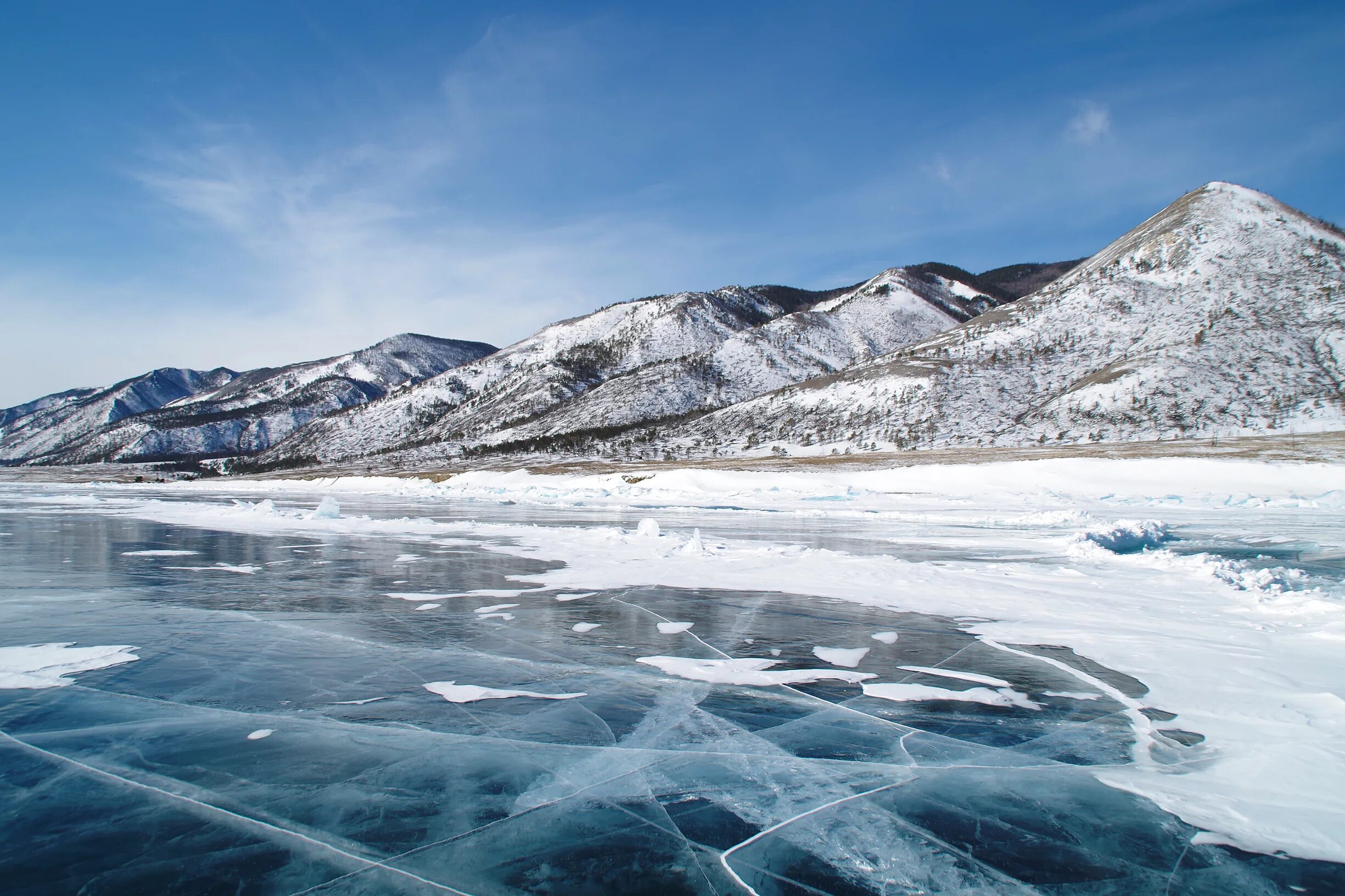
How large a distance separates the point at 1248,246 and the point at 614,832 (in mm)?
140575

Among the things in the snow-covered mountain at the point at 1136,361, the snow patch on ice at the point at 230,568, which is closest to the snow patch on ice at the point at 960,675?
the snow patch on ice at the point at 230,568

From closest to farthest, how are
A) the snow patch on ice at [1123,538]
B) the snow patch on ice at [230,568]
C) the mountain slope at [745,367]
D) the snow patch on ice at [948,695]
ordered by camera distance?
1. the snow patch on ice at [948,695]
2. the snow patch on ice at [230,568]
3. the snow patch on ice at [1123,538]
4. the mountain slope at [745,367]

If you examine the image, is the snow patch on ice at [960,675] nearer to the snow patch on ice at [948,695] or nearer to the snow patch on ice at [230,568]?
the snow patch on ice at [948,695]

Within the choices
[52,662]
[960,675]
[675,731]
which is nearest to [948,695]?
[960,675]

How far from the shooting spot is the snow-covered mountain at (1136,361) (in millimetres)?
75812

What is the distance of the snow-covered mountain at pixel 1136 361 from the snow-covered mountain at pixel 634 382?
27.5 meters

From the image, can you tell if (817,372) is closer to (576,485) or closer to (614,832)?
(576,485)

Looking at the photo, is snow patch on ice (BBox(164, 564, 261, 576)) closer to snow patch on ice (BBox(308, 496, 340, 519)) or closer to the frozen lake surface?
the frozen lake surface

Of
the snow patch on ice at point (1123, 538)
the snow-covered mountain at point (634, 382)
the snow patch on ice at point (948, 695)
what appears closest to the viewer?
the snow patch on ice at point (948, 695)

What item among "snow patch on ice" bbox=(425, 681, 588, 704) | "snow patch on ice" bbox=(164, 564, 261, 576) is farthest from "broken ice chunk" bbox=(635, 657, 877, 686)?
"snow patch on ice" bbox=(164, 564, 261, 576)

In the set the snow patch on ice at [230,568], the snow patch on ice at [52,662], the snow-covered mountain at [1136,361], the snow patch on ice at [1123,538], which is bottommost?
the snow patch on ice at [1123,538]

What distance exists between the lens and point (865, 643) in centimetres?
802

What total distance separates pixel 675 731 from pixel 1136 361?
331 feet

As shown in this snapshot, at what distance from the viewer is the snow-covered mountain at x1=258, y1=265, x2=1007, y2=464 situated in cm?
14612
